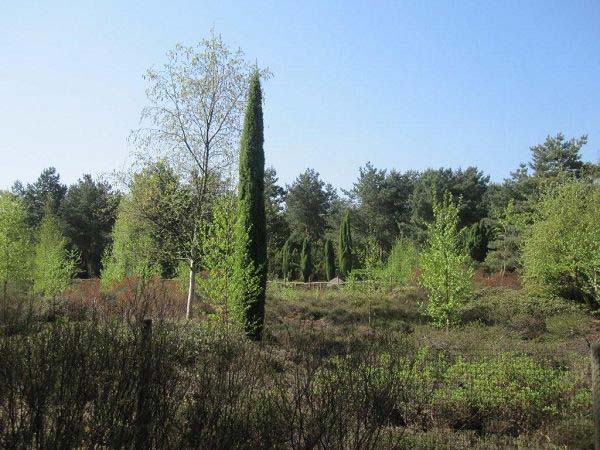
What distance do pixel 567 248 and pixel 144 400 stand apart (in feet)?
71.4

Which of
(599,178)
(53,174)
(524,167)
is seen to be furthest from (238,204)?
(53,174)

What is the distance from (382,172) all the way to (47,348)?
46235 millimetres

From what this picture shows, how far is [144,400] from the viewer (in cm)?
307

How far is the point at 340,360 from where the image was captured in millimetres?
3736

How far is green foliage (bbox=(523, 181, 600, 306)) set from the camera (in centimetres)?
1998

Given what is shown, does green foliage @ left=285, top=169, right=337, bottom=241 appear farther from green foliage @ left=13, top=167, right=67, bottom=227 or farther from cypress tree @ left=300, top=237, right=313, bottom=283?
green foliage @ left=13, top=167, right=67, bottom=227

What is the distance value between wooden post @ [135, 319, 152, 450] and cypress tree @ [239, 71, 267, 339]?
1009cm

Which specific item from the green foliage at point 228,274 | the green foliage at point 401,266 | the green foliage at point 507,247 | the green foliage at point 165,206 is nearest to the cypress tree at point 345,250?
the green foliage at point 401,266

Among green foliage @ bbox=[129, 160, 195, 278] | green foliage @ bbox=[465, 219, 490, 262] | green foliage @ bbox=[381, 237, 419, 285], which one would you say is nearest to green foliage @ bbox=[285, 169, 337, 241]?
green foliage @ bbox=[465, 219, 490, 262]

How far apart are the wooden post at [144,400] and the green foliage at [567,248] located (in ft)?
65.2

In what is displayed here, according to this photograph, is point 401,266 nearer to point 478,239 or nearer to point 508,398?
point 478,239

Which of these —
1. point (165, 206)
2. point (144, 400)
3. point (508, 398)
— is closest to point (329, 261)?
point (165, 206)

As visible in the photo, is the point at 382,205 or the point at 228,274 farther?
the point at 382,205

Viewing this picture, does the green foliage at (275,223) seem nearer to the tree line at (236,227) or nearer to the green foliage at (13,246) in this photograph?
the tree line at (236,227)
